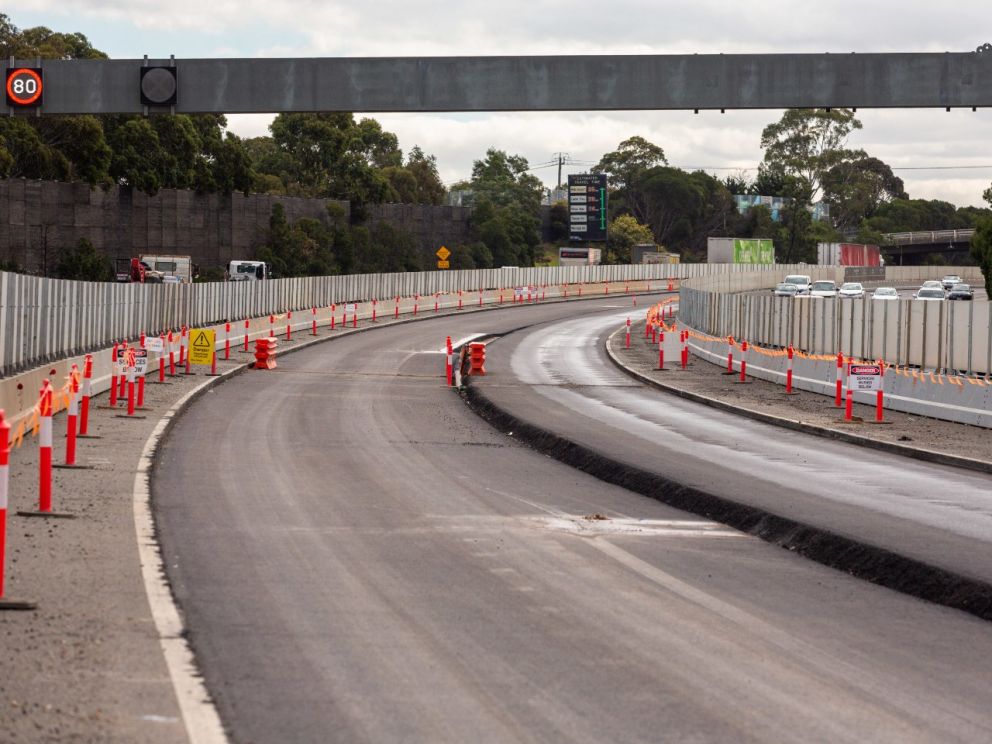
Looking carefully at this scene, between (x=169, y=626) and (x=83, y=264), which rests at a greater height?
(x=83, y=264)

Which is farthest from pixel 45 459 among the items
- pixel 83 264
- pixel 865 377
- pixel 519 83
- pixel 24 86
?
pixel 83 264

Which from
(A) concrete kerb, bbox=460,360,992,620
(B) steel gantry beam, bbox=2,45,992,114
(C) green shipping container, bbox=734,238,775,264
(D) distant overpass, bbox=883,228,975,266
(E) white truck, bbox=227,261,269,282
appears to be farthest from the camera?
(D) distant overpass, bbox=883,228,975,266

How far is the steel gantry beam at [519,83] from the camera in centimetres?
2923

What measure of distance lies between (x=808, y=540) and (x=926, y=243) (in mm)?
170250

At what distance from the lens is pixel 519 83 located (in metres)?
29.8

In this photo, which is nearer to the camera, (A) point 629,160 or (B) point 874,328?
(B) point 874,328

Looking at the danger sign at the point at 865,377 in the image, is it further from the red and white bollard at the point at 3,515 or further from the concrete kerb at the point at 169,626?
the red and white bollard at the point at 3,515

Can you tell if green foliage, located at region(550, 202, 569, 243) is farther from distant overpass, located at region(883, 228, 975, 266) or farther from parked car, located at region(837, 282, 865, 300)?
parked car, located at region(837, 282, 865, 300)

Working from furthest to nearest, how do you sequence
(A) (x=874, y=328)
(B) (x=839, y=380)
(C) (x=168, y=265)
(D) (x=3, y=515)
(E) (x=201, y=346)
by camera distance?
(C) (x=168, y=265)
(E) (x=201, y=346)
(A) (x=874, y=328)
(B) (x=839, y=380)
(D) (x=3, y=515)

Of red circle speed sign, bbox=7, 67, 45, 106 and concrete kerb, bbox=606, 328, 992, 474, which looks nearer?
concrete kerb, bbox=606, 328, 992, 474

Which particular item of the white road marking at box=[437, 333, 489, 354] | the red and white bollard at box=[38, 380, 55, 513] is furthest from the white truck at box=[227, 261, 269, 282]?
the red and white bollard at box=[38, 380, 55, 513]

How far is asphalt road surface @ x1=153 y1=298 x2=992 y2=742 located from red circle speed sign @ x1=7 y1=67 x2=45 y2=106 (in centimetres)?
1214

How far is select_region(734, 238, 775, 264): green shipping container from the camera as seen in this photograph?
133 metres

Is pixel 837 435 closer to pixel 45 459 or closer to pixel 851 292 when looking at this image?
pixel 45 459
